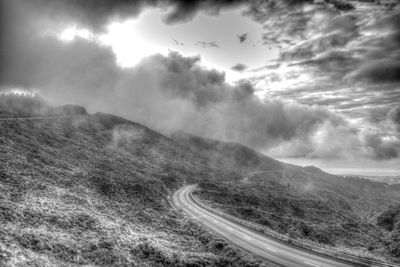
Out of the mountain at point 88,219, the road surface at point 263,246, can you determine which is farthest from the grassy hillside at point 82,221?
the road surface at point 263,246

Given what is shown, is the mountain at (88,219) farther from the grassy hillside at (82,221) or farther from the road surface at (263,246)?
the road surface at (263,246)

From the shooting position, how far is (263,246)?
3002 centimetres

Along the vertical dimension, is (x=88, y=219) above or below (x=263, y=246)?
above

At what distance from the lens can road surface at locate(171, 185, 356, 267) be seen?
25.7m

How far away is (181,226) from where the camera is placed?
121ft

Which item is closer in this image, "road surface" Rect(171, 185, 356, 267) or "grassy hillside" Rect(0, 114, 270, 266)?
"grassy hillside" Rect(0, 114, 270, 266)

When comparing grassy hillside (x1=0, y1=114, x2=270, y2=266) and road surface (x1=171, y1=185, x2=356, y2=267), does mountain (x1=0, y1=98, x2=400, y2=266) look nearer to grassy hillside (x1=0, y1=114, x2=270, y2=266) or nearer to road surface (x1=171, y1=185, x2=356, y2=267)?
grassy hillside (x1=0, y1=114, x2=270, y2=266)

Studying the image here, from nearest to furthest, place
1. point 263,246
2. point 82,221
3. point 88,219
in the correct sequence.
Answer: point 82,221 → point 88,219 → point 263,246

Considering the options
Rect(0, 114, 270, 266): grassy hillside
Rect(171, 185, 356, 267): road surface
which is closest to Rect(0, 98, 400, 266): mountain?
Rect(0, 114, 270, 266): grassy hillside

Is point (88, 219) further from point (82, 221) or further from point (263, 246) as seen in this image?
point (263, 246)

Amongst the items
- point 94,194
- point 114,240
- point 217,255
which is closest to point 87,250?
point 114,240

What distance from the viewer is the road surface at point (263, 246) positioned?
2566cm

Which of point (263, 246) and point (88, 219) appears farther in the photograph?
point (263, 246)

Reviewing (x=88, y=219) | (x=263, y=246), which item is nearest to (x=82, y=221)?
(x=88, y=219)
